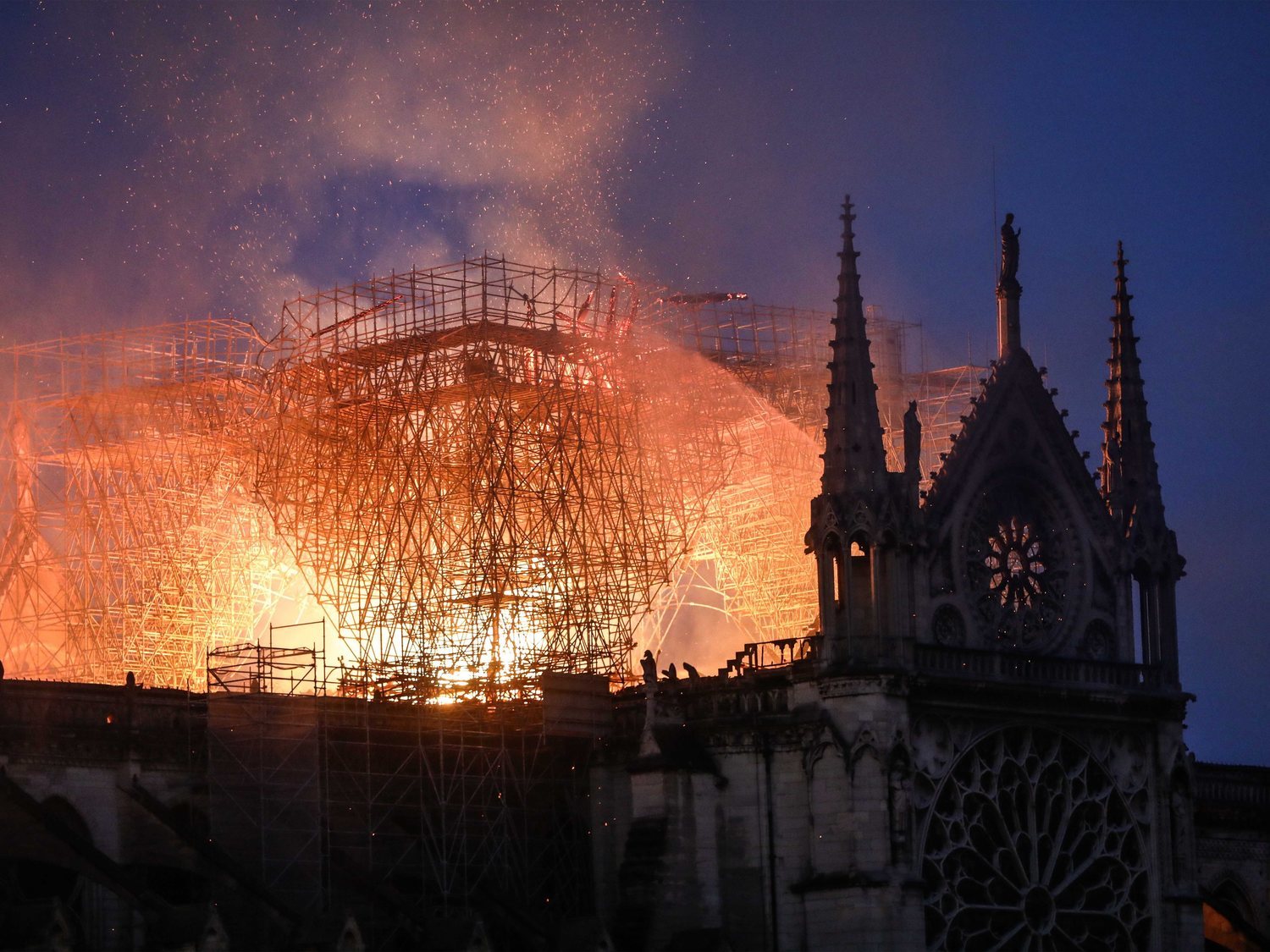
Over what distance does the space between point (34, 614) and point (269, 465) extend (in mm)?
14662

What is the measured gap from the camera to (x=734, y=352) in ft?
296

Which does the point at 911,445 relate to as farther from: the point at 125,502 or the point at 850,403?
the point at 125,502

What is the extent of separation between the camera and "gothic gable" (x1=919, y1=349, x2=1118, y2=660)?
6359 centimetres

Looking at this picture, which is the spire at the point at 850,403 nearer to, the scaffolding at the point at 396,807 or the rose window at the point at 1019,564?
the rose window at the point at 1019,564

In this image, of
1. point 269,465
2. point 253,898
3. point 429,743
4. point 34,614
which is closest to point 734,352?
point 269,465

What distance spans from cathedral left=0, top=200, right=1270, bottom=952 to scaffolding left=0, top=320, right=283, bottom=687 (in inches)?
818

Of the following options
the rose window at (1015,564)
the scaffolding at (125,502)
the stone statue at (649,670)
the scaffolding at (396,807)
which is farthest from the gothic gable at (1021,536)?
the scaffolding at (125,502)

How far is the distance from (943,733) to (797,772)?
11.7ft

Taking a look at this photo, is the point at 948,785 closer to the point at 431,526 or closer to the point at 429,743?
the point at 429,743

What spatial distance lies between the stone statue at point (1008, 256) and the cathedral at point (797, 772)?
3.5 inches

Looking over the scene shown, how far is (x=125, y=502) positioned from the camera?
87875mm

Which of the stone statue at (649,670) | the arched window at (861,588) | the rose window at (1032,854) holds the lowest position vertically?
the rose window at (1032,854)

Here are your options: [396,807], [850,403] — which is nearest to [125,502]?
[396,807]

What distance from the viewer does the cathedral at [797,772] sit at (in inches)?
2301
